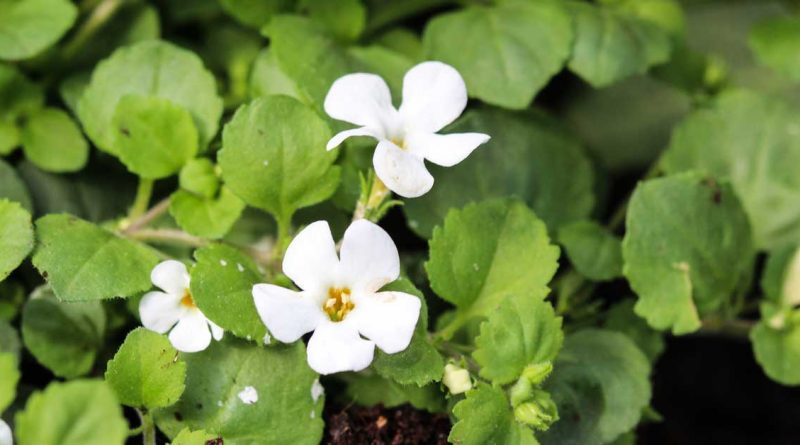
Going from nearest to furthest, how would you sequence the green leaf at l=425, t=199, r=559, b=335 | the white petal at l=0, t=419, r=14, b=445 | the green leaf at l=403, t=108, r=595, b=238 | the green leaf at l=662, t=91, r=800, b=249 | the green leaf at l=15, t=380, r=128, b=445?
the green leaf at l=15, t=380, r=128, b=445, the white petal at l=0, t=419, r=14, b=445, the green leaf at l=425, t=199, r=559, b=335, the green leaf at l=403, t=108, r=595, b=238, the green leaf at l=662, t=91, r=800, b=249

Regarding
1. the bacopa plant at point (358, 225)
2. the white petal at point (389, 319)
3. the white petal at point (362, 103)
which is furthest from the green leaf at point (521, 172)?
the white petal at point (389, 319)

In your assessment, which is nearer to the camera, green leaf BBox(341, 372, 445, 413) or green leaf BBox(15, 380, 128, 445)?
green leaf BBox(15, 380, 128, 445)

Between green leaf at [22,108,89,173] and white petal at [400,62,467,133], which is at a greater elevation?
white petal at [400,62,467,133]

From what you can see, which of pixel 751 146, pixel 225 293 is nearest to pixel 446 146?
pixel 225 293

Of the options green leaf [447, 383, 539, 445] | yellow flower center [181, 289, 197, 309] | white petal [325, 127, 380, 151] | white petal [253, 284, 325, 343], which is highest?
white petal [325, 127, 380, 151]

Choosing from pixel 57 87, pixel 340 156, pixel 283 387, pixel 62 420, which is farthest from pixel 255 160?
pixel 57 87

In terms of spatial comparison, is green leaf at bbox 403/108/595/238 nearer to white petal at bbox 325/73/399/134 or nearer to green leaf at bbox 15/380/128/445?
white petal at bbox 325/73/399/134

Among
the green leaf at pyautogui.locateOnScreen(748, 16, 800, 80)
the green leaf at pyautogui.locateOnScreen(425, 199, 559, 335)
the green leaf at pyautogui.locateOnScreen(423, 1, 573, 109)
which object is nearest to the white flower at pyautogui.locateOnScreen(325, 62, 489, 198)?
the green leaf at pyautogui.locateOnScreen(425, 199, 559, 335)
